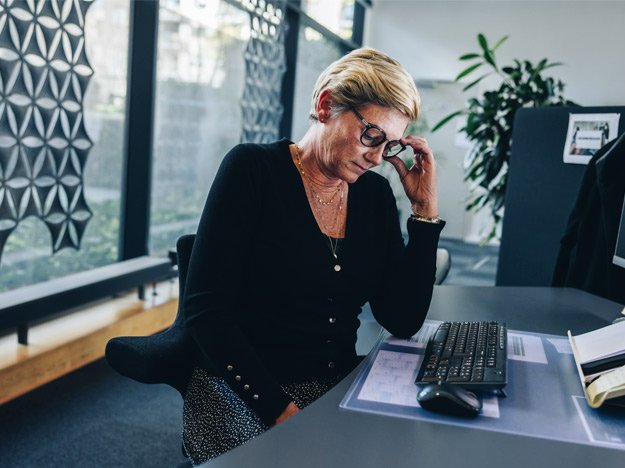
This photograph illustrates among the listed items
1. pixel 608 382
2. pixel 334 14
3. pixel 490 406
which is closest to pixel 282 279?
pixel 490 406

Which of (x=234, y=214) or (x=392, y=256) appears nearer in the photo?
(x=234, y=214)

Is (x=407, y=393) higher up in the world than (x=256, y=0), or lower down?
lower down

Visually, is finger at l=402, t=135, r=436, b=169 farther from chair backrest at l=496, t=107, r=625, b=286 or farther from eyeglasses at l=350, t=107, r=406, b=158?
chair backrest at l=496, t=107, r=625, b=286

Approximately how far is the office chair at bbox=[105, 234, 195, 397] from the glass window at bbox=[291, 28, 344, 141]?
4.28 m

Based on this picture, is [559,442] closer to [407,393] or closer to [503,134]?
[407,393]

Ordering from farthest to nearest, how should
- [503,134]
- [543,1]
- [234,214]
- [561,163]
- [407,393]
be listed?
[543,1]
[503,134]
[561,163]
[234,214]
[407,393]

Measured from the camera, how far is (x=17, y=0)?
2.30 m

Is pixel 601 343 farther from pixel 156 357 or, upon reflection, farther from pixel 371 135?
pixel 156 357

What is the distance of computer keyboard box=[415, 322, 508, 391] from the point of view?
1014 millimetres

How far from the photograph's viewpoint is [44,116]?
249cm

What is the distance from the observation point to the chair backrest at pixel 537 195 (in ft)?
9.40

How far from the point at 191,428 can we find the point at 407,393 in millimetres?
491

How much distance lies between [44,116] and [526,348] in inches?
84.7

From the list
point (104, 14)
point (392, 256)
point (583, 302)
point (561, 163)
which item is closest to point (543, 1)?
point (561, 163)
